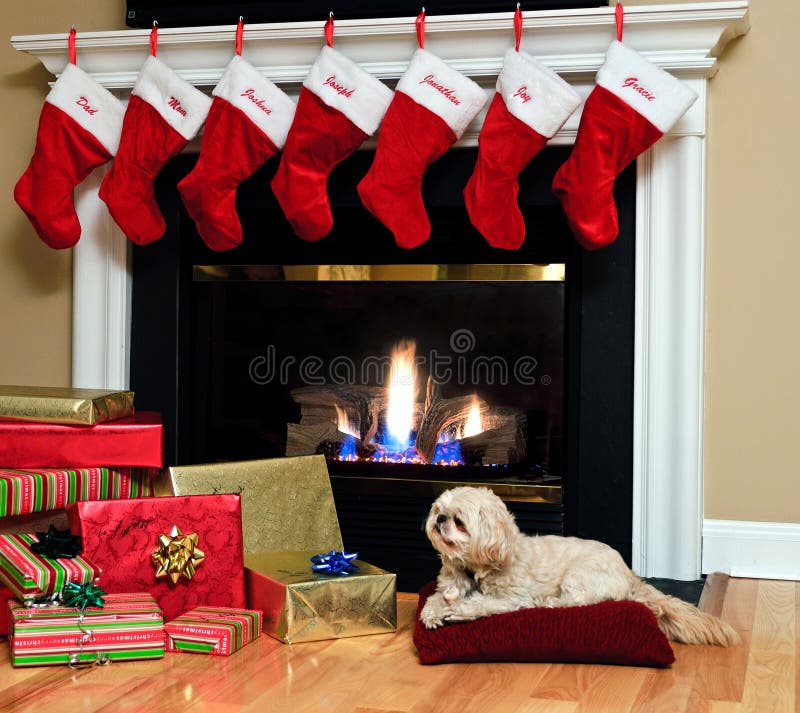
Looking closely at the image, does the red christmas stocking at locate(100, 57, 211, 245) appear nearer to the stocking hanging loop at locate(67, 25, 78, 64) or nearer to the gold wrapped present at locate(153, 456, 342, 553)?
the stocking hanging loop at locate(67, 25, 78, 64)

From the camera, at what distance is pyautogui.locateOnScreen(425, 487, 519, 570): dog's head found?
201cm

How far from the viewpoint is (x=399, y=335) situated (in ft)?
9.27

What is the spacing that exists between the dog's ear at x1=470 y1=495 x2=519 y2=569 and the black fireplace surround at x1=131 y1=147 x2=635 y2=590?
64cm

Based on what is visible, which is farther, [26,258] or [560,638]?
[26,258]

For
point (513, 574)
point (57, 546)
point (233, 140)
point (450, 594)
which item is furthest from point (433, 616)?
point (233, 140)

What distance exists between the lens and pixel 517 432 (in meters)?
2.75

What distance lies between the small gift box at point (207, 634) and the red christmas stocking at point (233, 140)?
1.01m

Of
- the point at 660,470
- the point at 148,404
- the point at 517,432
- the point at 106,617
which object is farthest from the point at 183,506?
the point at 660,470

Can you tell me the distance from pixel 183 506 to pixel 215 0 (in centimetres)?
137

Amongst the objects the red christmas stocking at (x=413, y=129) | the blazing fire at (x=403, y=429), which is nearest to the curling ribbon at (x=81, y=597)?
the blazing fire at (x=403, y=429)

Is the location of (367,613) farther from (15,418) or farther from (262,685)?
(15,418)

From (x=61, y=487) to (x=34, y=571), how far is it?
256 mm

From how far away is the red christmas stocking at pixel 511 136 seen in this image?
2.44 meters

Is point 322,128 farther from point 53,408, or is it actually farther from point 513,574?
point 513,574
